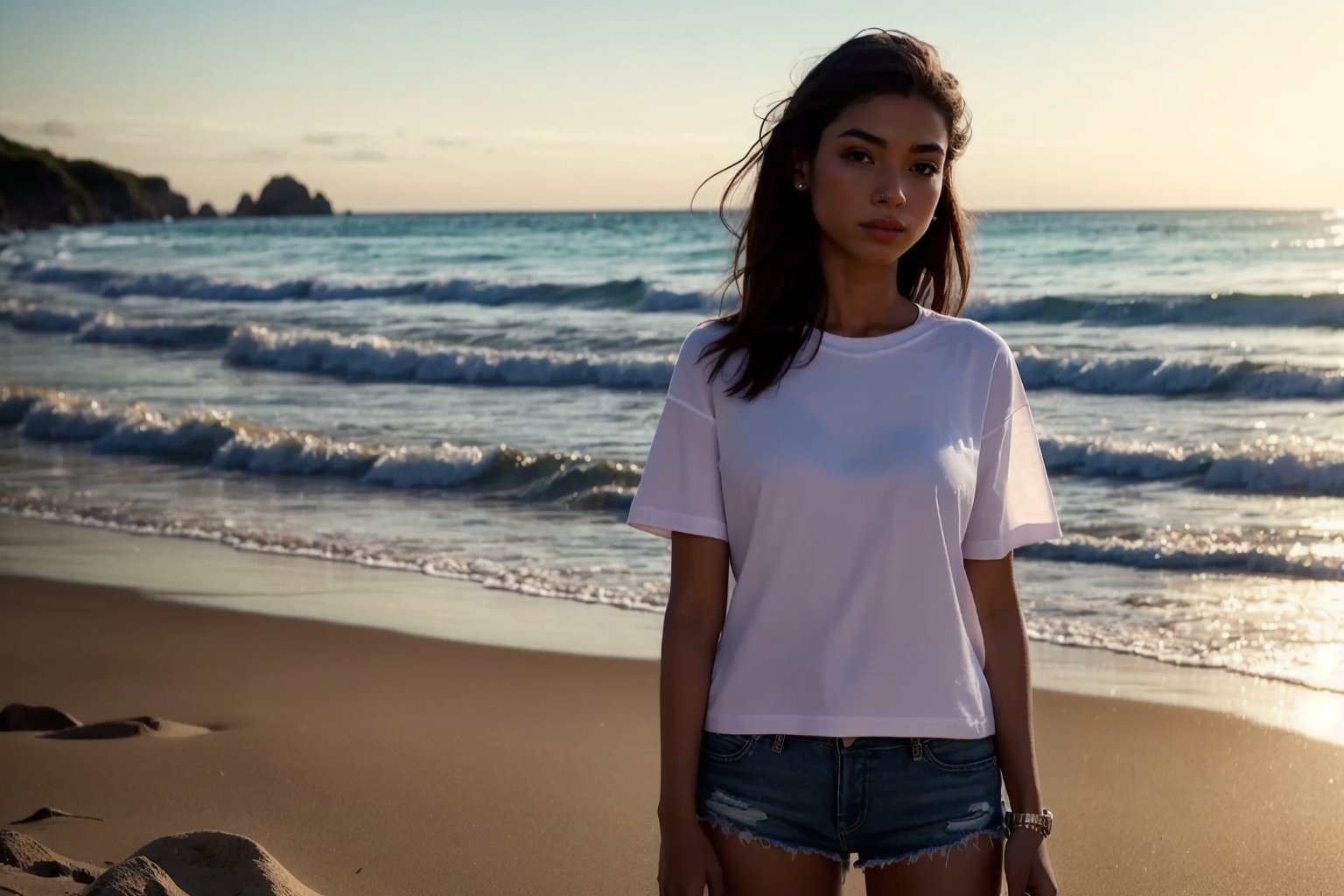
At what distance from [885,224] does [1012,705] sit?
81 cm

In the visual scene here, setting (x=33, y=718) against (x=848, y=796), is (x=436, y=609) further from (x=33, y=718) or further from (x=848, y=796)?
(x=848, y=796)

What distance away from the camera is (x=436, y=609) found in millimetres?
7926

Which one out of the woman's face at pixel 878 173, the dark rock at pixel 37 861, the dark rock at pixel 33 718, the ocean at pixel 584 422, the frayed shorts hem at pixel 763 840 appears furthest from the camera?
the ocean at pixel 584 422

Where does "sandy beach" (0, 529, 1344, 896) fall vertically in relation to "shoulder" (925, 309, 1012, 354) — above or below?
below

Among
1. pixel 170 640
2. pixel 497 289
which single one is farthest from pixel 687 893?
pixel 497 289

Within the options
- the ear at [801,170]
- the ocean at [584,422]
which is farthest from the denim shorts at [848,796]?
the ocean at [584,422]

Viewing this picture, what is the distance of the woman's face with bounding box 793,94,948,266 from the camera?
2.40 metres

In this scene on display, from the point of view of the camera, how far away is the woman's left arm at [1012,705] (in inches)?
93.7

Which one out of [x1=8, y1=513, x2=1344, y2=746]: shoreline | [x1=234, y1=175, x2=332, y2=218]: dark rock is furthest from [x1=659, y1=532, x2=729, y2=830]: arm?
[x1=234, y1=175, x2=332, y2=218]: dark rock

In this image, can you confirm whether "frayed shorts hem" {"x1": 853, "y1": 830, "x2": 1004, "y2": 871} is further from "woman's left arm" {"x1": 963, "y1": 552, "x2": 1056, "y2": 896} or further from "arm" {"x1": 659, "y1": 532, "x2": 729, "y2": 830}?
"arm" {"x1": 659, "y1": 532, "x2": 729, "y2": 830}

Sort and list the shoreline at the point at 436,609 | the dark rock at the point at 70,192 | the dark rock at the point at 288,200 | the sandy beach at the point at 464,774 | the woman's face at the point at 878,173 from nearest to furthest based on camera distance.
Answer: the woman's face at the point at 878,173 < the sandy beach at the point at 464,774 < the shoreline at the point at 436,609 < the dark rock at the point at 70,192 < the dark rock at the point at 288,200

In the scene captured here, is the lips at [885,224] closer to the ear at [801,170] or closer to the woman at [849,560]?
the woman at [849,560]

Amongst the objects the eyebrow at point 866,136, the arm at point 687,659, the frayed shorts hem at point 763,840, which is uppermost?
the eyebrow at point 866,136

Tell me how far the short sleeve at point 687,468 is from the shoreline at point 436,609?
4.21 meters
